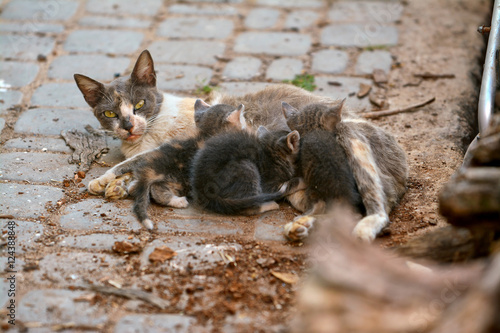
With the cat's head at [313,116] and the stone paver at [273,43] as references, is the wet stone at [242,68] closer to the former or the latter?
the stone paver at [273,43]

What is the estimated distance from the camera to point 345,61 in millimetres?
6254

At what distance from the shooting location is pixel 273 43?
21.7ft

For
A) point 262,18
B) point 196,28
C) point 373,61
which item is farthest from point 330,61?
point 196,28

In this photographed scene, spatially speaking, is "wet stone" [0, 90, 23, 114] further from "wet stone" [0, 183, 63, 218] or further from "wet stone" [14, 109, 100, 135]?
"wet stone" [0, 183, 63, 218]

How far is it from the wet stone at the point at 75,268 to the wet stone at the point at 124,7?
4.74 m

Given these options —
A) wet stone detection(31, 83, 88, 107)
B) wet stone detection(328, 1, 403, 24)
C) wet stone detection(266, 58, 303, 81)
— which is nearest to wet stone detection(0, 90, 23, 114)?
wet stone detection(31, 83, 88, 107)

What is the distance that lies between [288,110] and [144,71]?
4.70 ft

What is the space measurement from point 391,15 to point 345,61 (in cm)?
149

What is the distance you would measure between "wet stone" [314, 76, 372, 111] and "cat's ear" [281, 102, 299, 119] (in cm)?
123

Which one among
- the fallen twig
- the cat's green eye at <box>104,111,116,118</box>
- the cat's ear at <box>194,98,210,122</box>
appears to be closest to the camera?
the cat's ear at <box>194,98,210,122</box>

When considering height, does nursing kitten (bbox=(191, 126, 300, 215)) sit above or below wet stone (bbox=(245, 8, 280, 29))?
below

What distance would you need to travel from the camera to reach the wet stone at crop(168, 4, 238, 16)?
7418 millimetres

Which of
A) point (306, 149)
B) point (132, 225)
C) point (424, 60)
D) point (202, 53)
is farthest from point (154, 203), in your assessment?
point (424, 60)

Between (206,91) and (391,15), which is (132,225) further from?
(391,15)
